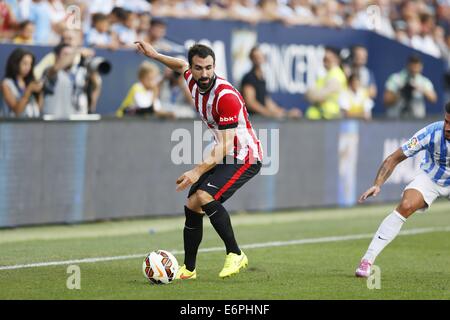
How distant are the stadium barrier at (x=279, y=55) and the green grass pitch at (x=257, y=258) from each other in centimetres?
263

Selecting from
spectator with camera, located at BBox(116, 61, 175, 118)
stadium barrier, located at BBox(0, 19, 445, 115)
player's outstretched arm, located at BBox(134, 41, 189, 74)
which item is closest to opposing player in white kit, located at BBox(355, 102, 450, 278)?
player's outstretched arm, located at BBox(134, 41, 189, 74)

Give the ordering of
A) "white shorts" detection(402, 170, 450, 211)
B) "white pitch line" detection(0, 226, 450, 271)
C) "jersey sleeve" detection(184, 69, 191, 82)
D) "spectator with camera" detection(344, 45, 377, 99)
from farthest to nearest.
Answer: "spectator with camera" detection(344, 45, 377, 99) < "white pitch line" detection(0, 226, 450, 271) < "white shorts" detection(402, 170, 450, 211) < "jersey sleeve" detection(184, 69, 191, 82)

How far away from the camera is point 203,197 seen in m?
9.96

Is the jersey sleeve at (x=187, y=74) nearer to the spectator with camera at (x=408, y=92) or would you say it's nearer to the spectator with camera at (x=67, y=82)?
the spectator with camera at (x=67, y=82)

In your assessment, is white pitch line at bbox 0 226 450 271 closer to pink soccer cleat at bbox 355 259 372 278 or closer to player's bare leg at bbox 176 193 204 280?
player's bare leg at bbox 176 193 204 280

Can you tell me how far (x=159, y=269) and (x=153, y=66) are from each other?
7154 millimetres

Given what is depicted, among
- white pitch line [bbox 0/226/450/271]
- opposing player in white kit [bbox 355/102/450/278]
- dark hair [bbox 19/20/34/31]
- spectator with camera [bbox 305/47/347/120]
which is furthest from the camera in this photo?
spectator with camera [bbox 305/47/347/120]

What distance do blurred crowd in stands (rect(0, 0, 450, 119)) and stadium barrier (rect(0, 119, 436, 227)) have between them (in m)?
0.40

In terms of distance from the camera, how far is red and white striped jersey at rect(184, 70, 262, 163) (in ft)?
32.3

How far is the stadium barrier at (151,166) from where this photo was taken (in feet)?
48.1

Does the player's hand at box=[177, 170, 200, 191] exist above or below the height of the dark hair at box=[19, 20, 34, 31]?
below

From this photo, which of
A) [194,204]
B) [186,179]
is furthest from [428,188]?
[186,179]

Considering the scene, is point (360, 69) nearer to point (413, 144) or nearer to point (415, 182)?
point (415, 182)

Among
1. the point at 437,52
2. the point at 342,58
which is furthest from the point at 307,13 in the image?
the point at 437,52
